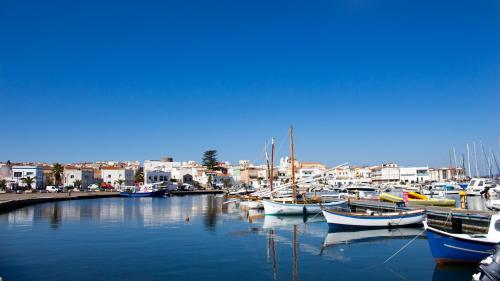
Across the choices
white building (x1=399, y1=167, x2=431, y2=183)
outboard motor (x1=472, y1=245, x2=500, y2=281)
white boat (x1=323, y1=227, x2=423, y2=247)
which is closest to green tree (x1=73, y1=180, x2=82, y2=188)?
white boat (x1=323, y1=227, x2=423, y2=247)

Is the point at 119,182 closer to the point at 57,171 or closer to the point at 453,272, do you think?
the point at 57,171

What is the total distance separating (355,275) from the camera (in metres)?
19.7

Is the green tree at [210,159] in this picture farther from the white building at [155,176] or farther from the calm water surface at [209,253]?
the calm water surface at [209,253]

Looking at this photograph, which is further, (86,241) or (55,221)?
(55,221)

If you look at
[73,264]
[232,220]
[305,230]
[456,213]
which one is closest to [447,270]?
[456,213]

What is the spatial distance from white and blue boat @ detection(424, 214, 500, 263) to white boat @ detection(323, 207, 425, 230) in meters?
13.1

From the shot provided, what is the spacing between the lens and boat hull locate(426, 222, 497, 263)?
19.1m

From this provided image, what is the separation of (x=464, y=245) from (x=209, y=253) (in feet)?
44.4

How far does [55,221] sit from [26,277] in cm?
2606

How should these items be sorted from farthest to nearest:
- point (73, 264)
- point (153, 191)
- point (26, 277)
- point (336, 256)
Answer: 1. point (153, 191)
2. point (336, 256)
3. point (73, 264)
4. point (26, 277)

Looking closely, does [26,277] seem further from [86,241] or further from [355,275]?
[355,275]

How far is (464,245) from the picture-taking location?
63.6 feet

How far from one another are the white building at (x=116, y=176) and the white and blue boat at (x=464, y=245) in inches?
4714

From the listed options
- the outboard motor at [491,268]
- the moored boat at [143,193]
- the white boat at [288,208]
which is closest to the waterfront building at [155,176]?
the moored boat at [143,193]
